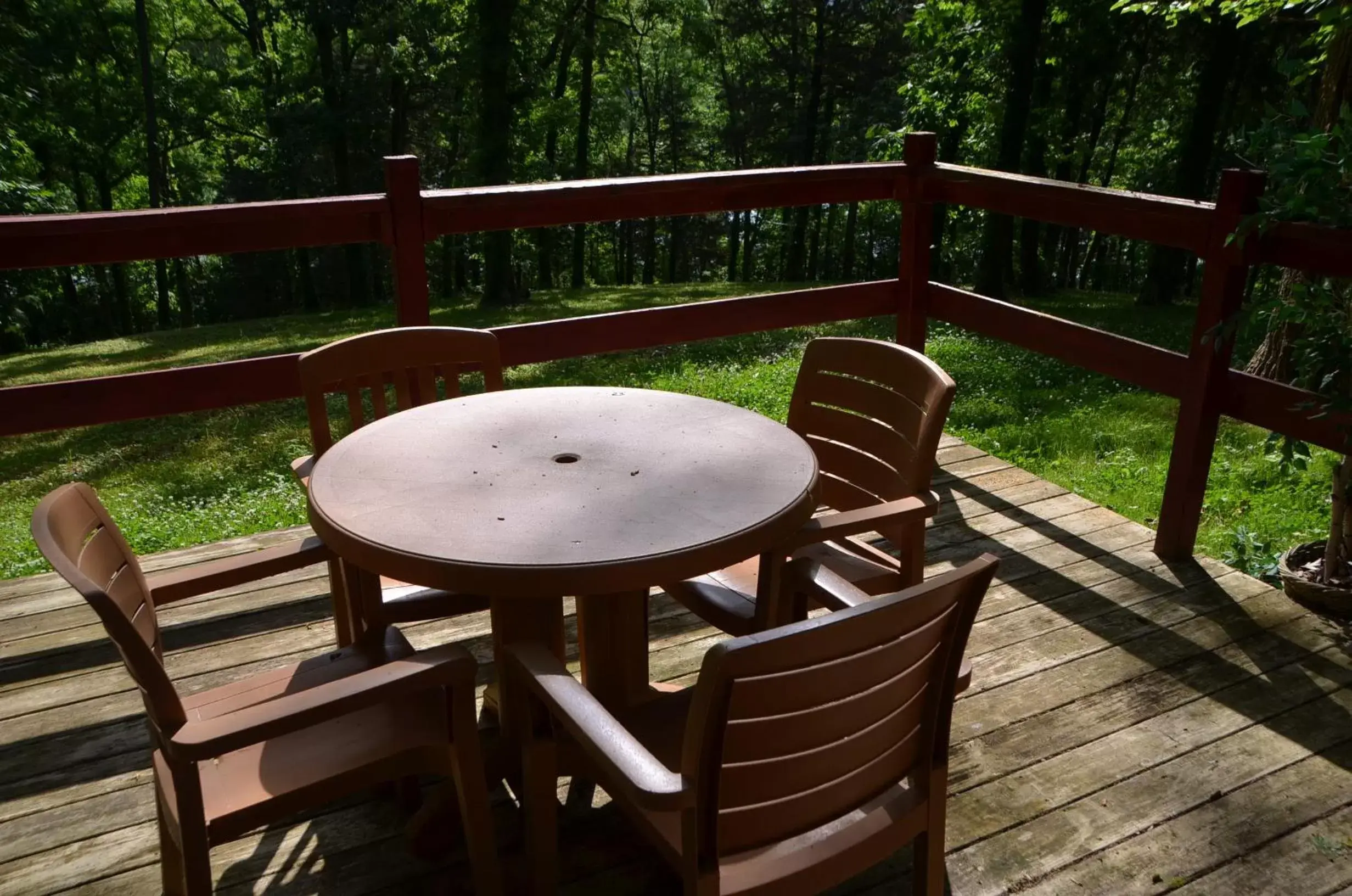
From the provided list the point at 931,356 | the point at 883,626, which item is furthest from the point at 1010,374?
the point at 883,626

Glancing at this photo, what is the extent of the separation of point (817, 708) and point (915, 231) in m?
3.42

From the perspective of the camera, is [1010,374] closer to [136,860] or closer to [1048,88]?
[136,860]

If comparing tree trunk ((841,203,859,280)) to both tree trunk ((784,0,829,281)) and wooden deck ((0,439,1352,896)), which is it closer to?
tree trunk ((784,0,829,281))

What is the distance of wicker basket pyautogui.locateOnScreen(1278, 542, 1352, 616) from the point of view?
3.20 metres

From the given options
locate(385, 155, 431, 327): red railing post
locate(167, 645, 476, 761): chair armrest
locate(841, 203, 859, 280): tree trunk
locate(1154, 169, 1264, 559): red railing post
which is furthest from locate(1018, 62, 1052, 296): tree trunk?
locate(167, 645, 476, 761): chair armrest

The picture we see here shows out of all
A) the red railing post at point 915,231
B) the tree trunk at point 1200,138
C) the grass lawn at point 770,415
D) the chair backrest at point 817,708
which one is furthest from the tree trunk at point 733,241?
the chair backrest at point 817,708

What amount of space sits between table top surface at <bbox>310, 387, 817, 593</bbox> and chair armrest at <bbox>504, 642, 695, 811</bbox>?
14 centimetres

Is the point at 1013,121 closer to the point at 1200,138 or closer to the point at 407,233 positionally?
the point at 1200,138

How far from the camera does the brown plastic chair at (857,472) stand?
2.30 m

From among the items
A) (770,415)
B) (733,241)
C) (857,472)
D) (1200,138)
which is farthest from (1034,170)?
(733,241)

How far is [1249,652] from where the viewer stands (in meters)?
3.03

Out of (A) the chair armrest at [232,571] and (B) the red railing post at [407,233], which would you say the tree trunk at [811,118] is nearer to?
(B) the red railing post at [407,233]

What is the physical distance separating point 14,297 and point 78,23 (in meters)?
5.86

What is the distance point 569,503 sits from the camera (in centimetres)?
199
